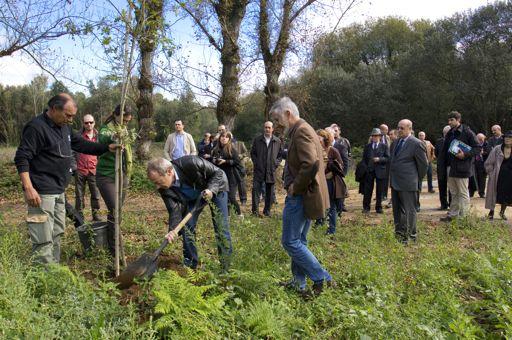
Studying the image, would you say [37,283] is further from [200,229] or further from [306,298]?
[200,229]

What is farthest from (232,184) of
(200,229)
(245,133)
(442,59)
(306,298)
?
(245,133)

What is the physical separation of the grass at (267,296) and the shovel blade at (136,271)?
0.10 m

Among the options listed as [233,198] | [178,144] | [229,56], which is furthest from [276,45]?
[233,198]

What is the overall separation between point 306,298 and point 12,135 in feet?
78.0

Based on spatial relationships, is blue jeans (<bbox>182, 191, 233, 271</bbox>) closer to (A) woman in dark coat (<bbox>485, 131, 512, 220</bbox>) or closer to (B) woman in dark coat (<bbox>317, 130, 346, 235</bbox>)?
(B) woman in dark coat (<bbox>317, 130, 346, 235</bbox>)

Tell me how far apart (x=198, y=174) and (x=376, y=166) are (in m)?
5.46

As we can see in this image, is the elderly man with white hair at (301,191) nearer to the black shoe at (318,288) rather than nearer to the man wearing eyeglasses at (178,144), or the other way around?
the black shoe at (318,288)

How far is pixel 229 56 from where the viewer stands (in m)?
13.1

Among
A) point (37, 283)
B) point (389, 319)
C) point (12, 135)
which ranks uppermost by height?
point (12, 135)

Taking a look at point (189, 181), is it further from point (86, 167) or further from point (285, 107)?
point (86, 167)

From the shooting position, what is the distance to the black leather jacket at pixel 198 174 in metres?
4.53

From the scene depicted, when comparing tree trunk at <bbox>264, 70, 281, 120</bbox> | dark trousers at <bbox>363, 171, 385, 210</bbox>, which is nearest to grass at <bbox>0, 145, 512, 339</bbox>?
dark trousers at <bbox>363, 171, 385, 210</bbox>

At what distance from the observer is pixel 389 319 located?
3553mm

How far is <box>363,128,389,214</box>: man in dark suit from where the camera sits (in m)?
9.02
